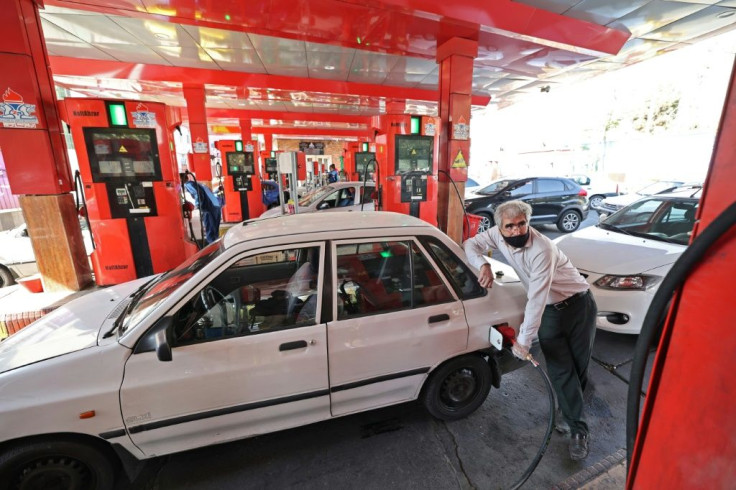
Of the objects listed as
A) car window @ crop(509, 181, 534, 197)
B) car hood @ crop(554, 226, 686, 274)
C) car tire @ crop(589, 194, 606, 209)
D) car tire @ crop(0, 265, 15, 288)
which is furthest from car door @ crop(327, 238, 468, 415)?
car tire @ crop(589, 194, 606, 209)

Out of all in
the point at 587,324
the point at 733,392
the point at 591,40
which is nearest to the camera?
the point at 733,392

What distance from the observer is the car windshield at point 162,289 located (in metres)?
2.02

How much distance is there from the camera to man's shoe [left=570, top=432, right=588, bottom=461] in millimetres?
2307

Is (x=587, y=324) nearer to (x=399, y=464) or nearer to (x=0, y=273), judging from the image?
(x=399, y=464)

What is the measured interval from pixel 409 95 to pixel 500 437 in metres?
10.7

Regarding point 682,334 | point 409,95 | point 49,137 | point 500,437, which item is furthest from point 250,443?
point 409,95

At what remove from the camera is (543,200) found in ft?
29.3

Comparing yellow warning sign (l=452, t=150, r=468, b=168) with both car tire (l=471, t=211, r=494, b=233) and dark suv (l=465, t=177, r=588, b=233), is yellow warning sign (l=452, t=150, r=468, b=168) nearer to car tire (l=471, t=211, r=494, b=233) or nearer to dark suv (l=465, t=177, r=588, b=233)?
car tire (l=471, t=211, r=494, b=233)

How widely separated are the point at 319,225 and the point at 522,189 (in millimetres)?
8089

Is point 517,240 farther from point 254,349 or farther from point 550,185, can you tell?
point 550,185

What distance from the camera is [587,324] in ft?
7.93

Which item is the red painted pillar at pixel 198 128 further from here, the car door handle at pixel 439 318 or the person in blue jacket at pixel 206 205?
the car door handle at pixel 439 318

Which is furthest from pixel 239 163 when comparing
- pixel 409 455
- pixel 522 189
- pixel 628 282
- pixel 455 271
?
pixel 628 282

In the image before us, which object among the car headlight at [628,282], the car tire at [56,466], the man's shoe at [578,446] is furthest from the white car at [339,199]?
the car tire at [56,466]
